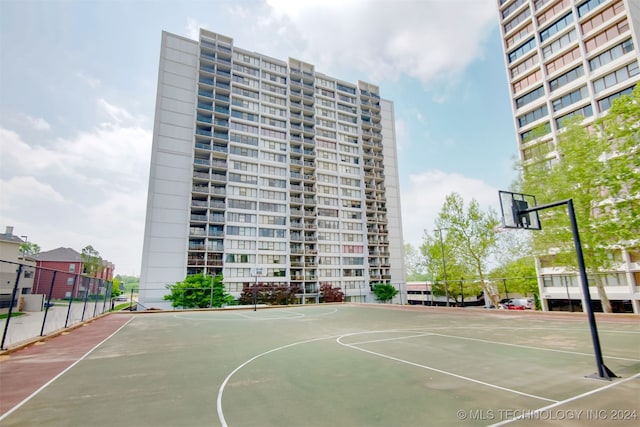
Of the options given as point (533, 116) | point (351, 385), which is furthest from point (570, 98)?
point (351, 385)

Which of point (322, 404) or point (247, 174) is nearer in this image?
point (322, 404)

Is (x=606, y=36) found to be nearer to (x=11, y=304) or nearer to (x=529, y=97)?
(x=529, y=97)

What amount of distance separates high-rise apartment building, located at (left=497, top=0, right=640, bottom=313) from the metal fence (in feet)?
110

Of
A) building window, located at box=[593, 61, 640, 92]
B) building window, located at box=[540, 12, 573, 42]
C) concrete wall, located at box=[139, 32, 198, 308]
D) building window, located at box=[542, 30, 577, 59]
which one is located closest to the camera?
building window, located at box=[593, 61, 640, 92]

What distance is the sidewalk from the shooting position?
10078 millimetres

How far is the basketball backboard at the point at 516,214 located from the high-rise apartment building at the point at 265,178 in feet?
118

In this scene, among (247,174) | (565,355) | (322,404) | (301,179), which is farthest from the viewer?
(301,179)

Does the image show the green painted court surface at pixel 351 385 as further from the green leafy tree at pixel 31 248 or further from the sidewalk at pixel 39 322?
the green leafy tree at pixel 31 248

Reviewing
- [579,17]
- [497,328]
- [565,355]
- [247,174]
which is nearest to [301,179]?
[247,174]

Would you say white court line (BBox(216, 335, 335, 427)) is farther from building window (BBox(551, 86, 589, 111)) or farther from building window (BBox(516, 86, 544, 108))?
building window (BBox(516, 86, 544, 108))

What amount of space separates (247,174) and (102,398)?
1929 inches

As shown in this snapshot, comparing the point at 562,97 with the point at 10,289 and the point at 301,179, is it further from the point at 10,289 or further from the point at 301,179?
the point at 10,289

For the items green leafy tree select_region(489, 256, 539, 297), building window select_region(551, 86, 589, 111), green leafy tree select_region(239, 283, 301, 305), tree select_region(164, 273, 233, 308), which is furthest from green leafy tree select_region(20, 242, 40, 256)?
building window select_region(551, 86, 589, 111)

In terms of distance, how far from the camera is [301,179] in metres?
57.1
